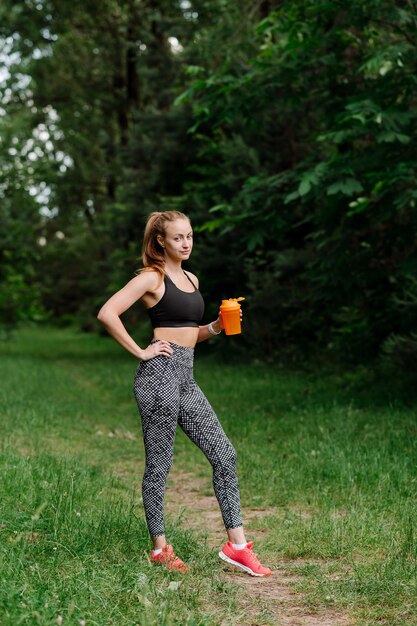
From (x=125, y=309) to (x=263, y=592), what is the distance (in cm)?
178

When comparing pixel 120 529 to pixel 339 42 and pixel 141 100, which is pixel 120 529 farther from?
pixel 141 100

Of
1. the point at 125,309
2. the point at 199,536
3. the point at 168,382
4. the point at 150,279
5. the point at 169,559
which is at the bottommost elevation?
the point at 199,536

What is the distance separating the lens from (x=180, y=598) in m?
4.40

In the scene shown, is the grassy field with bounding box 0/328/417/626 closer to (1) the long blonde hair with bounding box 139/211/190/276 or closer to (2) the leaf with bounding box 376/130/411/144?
(1) the long blonde hair with bounding box 139/211/190/276

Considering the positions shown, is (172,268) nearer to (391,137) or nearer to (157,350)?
(157,350)

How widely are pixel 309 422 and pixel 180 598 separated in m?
6.19

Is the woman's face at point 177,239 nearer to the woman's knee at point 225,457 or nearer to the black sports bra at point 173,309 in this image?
the black sports bra at point 173,309

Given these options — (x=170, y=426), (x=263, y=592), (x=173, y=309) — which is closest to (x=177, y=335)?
(x=173, y=309)

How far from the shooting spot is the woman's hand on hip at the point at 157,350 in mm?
5137

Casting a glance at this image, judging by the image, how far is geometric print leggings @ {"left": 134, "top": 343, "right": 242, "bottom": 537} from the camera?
5.16 metres

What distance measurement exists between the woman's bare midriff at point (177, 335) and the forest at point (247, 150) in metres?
→ 4.43

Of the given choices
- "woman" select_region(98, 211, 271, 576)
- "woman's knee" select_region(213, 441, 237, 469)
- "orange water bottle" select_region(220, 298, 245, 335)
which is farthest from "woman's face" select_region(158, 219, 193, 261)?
"woman's knee" select_region(213, 441, 237, 469)

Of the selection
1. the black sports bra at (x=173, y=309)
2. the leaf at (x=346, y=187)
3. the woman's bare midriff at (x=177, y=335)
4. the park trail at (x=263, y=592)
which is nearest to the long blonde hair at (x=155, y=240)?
the black sports bra at (x=173, y=309)

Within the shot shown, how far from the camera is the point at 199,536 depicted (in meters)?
6.08
